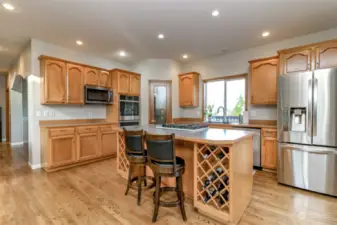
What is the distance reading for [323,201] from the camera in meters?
2.44

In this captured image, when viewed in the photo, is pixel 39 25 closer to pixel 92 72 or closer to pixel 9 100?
pixel 92 72

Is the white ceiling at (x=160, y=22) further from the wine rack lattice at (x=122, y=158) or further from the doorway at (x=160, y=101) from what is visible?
the wine rack lattice at (x=122, y=158)

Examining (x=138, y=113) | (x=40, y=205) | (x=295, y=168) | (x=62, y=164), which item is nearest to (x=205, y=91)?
(x=138, y=113)

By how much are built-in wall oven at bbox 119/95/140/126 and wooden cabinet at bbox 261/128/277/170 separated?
347 centimetres

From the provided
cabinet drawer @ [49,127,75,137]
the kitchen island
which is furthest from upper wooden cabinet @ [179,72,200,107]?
cabinet drawer @ [49,127,75,137]

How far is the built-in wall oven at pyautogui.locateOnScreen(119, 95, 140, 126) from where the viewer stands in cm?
494

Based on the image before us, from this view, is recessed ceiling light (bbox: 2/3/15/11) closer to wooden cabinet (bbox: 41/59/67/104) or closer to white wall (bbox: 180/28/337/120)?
wooden cabinet (bbox: 41/59/67/104)

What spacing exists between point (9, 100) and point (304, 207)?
9117 mm

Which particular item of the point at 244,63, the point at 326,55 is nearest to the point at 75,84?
the point at 244,63

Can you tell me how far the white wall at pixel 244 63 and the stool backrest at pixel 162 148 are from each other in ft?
10.6

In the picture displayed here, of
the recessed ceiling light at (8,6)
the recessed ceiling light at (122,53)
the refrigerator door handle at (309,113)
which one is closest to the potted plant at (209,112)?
the refrigerator door handle at (309,113)

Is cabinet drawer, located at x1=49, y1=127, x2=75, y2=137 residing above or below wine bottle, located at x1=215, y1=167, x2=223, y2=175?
above

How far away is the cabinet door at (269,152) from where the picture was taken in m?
3.49

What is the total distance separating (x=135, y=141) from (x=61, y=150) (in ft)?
7.45
